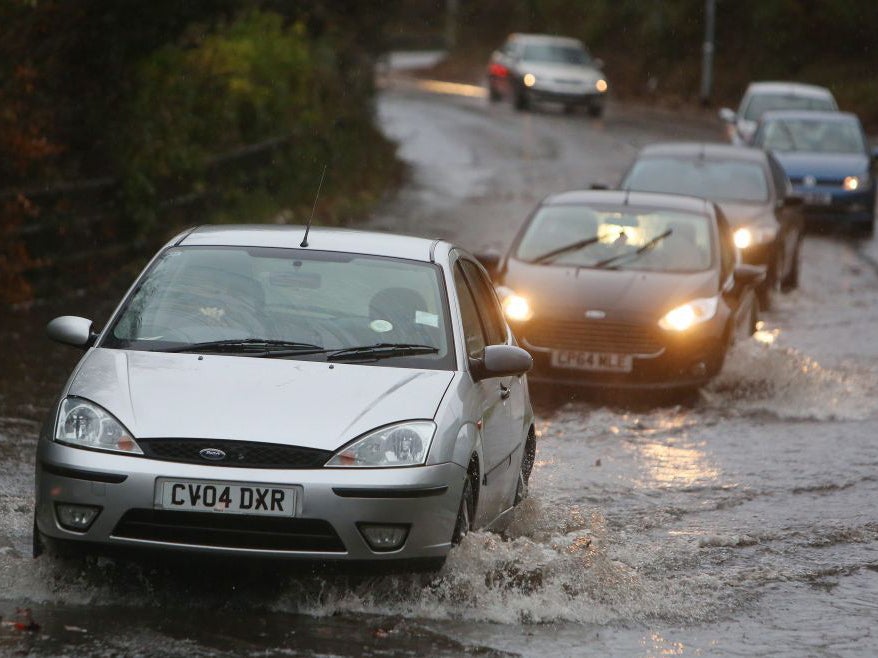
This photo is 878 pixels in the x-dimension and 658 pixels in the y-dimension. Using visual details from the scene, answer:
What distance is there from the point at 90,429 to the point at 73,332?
1.06 m

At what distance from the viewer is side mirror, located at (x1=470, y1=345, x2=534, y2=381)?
7.85 m

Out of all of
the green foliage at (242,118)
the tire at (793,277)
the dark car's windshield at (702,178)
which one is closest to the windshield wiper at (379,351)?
the green foliage at (242,118)

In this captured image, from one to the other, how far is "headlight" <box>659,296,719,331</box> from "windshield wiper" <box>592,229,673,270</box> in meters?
0.85

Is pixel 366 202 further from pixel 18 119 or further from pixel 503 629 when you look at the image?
pixel 503 629

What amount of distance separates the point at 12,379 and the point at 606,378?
4.25m

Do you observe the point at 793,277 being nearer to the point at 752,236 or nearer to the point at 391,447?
Result: the point at 752,236

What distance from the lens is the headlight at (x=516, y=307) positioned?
539 inches

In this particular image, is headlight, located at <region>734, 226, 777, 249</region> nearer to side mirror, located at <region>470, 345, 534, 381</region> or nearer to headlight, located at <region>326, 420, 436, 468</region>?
side mirror, located at <region>470, 345, 534, 381</region>

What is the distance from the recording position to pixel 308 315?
7.97 metres

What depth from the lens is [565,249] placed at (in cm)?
1477

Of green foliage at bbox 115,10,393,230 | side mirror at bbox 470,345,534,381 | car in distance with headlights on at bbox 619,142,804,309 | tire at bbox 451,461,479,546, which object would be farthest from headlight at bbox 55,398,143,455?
car in distance with headlights on at bbox 619,142,804,309

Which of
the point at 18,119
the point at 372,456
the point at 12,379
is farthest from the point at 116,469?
the point at 18,119

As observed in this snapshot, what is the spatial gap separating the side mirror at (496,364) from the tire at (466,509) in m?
0.48

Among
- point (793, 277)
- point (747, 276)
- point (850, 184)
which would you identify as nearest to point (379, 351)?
point (747, 276)
